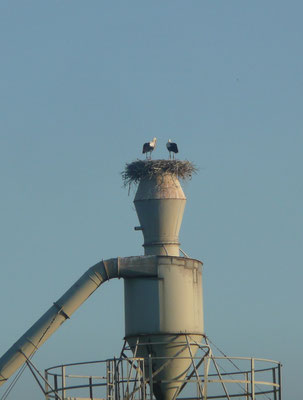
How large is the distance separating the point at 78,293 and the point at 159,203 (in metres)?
5.46

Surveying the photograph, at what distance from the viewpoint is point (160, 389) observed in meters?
72.2

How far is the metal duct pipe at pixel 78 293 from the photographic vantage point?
240 feet

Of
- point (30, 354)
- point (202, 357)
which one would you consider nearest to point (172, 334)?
point (202, 357)

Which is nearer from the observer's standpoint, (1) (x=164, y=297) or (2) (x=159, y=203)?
(1) (x=164, y=297)

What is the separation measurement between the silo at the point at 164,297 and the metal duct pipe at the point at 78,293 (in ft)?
1.75

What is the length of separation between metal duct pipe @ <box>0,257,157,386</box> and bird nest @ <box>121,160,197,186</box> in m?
4.04

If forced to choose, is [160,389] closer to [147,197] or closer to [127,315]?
[127,315]

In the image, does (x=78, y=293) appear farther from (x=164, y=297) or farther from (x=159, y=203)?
(x=159, y=203)

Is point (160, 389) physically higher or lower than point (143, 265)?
lower

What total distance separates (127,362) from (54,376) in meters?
3.27

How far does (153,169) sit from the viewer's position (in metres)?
74.9

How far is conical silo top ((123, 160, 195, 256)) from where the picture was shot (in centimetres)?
7438

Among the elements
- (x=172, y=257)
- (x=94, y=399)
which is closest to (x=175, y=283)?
(x=172, y=257)

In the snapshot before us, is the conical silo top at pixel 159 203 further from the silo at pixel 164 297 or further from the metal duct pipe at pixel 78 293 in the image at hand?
the metal duct pipe at pixel 78 293
